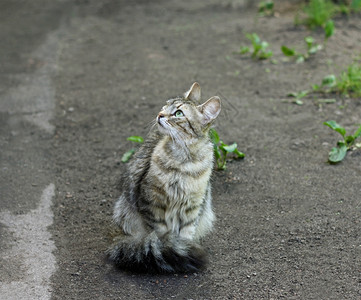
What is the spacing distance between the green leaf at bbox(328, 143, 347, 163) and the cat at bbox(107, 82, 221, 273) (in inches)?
62.4

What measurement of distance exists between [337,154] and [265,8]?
16.1 feet

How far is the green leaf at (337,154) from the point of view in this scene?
4.88 m

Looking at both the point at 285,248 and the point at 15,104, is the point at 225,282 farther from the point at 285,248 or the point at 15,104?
the point at 15,104

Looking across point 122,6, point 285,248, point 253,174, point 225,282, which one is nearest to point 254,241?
point 285,248

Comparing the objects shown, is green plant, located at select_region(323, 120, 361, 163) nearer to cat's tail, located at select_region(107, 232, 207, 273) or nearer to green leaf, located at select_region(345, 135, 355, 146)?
green leaf, located at select_region(345, 135, 355, 146)

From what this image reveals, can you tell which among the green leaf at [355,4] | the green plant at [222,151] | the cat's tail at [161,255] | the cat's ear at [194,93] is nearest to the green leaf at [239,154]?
the green plant at [222,151]

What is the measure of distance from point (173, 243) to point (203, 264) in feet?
0.90

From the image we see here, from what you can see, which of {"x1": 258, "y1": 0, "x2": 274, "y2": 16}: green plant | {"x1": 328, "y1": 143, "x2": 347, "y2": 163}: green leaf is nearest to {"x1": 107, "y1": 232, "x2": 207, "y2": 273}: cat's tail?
{"x1": 328, "y1": 143, "x2": 347, "y2": 163}: green leaf

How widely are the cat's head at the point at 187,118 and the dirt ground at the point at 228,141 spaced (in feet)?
2.88

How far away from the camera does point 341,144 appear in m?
→ 5.01

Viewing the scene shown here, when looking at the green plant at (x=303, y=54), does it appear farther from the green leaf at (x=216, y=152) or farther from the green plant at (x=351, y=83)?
the green leaf at (x=216, y=152)

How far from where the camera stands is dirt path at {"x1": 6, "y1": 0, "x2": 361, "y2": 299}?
356 centimetres

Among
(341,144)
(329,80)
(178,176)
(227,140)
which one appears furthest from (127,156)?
(329,80)

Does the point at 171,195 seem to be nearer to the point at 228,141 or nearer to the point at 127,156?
the point at 127,156
